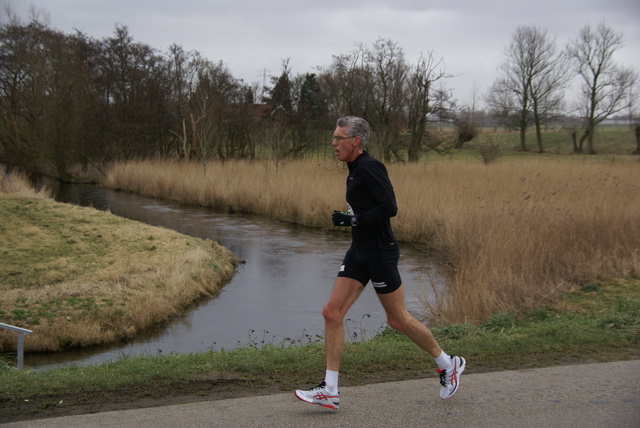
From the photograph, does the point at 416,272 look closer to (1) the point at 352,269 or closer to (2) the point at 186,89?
(1) the point at 352,269

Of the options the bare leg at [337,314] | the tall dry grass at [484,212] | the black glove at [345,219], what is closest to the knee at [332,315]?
the bare leg at [337,314]

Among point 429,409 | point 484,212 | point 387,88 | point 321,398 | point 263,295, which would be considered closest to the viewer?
point 321,398

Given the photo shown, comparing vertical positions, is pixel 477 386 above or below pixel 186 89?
below

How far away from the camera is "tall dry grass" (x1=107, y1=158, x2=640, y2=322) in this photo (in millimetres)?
9477

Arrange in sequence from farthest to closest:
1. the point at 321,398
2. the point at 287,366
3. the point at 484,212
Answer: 1. the point at 484,212
2. the point at 287,366
3. the point at 321,398

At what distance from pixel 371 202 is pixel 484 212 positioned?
10.6 meters

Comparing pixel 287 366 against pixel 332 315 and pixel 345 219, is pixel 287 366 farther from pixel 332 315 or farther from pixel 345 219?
pixel 345 219

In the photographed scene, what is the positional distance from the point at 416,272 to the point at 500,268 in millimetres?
5129

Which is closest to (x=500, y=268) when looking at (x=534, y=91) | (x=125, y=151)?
(x=125, y=151)

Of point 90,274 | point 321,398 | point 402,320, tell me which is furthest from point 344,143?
point 90,274

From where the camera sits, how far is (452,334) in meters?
7.09

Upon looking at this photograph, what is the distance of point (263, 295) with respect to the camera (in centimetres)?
1355

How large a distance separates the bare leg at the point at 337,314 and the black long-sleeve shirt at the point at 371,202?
29cm

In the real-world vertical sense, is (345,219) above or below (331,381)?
above
